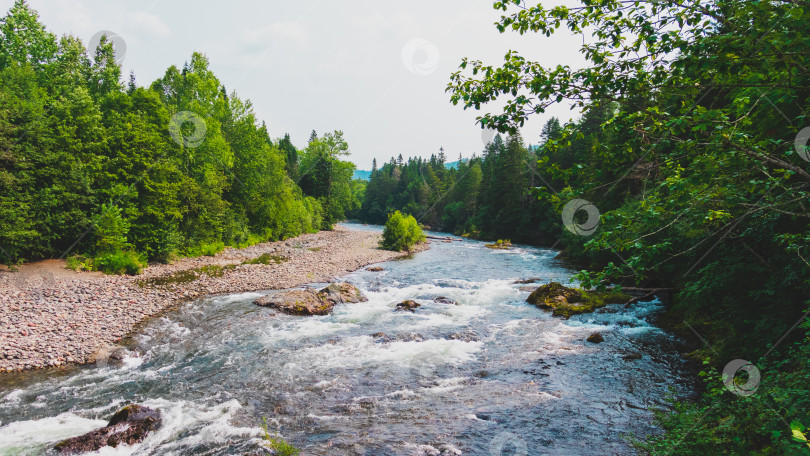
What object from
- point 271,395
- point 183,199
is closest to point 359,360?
point 271,395

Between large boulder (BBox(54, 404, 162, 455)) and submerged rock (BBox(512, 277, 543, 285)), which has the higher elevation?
large boulder (BBox(54, 404, 162, 455))

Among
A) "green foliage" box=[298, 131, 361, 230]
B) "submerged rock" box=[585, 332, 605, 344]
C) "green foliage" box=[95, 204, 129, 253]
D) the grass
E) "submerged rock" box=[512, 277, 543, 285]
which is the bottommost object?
"submerged rock" box=[585, 332, 605, 344]

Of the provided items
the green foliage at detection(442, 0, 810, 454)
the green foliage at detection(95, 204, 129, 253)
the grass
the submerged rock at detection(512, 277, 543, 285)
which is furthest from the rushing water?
the grass

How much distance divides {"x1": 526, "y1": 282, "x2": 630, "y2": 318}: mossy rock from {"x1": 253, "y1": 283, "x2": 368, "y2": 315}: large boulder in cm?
780

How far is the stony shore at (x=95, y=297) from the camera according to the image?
909 centimetres

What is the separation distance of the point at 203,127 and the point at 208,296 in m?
16.8

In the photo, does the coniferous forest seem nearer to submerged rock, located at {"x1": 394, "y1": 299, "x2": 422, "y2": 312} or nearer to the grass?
the grass

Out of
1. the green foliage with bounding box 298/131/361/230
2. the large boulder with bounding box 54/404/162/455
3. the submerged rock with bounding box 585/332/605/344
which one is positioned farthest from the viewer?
the green foliage with bounding box 298/131/361/230

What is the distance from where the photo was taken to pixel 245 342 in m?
10.8

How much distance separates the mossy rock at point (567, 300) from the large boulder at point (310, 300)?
25.6 ft

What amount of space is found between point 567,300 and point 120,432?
49.9 ft

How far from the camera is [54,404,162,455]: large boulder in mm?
5762

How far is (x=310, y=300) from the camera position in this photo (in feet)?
47.8

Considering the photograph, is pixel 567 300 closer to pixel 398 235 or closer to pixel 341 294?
pixel 341 294
